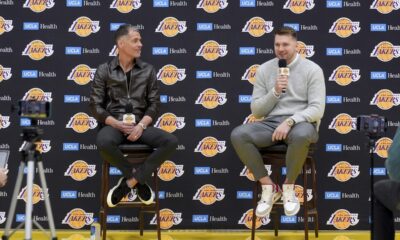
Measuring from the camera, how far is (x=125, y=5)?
5738 mm

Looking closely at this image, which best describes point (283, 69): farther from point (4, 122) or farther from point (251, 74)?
point (4, 122)

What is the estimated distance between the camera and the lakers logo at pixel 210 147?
5727 millimetres

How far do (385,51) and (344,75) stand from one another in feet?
1.47

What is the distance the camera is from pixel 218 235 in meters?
5.59

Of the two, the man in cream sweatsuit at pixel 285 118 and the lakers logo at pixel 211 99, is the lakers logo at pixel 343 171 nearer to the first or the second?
the man in cream sweatsuit at pixel 285 118

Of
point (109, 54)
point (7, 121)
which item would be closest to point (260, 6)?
point (109, 54)

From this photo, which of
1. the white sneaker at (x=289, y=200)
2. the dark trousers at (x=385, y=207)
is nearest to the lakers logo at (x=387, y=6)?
the white sneaker at (x=289, y=200)

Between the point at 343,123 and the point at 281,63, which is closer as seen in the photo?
the point at 281,63

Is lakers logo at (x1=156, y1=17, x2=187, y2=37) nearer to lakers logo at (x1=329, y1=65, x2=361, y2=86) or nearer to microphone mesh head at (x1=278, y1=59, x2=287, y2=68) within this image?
microphone mesh head at (x1=278, y1=59, x2=287, y2=68)

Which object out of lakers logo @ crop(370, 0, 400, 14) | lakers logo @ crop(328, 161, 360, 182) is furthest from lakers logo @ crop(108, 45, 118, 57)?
lakers logo @ crop(370, 0, 400, 14)

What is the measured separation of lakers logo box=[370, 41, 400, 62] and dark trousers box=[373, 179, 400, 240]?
249 centimetres

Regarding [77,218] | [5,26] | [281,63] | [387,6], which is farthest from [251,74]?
[5,26]

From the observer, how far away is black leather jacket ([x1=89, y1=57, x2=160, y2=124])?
523 cm

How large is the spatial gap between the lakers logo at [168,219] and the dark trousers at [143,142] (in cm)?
88
